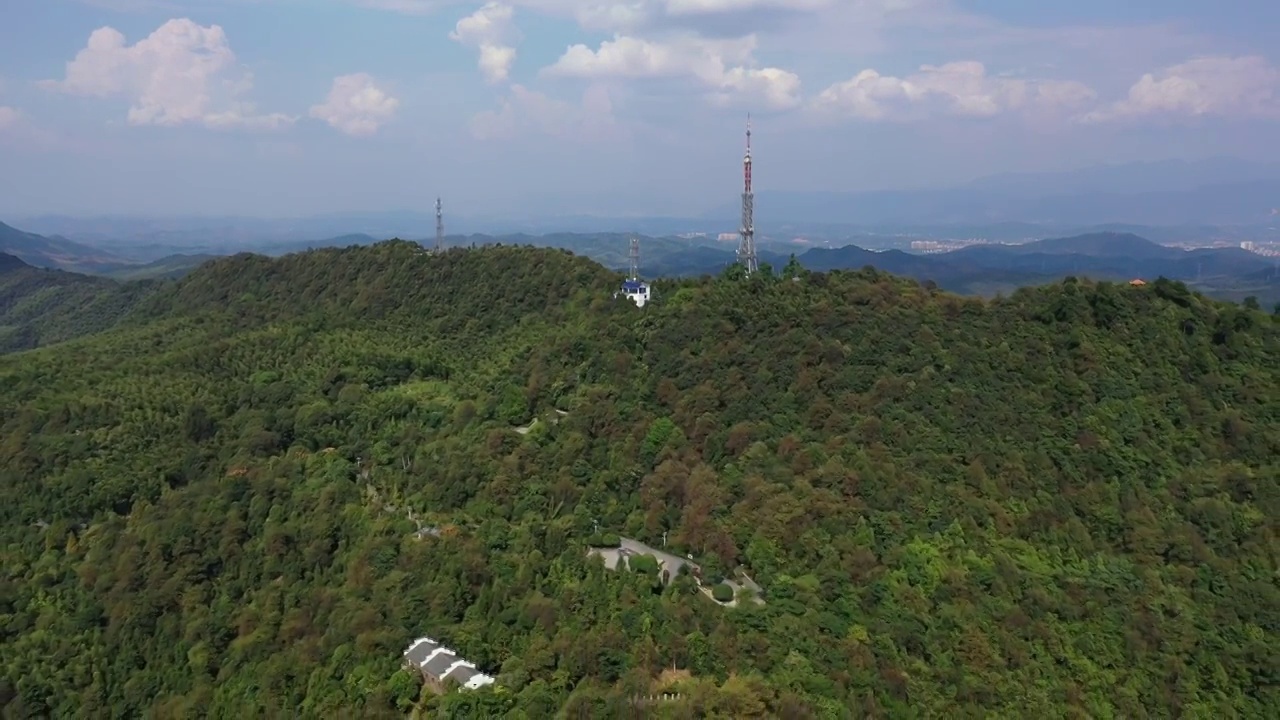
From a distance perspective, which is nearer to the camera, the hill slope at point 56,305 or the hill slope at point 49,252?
the hill slope at point 56,305

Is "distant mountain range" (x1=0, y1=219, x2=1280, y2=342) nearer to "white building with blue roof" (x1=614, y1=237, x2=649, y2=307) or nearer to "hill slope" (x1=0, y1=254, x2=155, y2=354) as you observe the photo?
"hill slope" (x1=0, y1=254, x2=155, y2=354)

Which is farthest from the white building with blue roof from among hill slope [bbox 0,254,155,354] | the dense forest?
hill slope [bbox 0,254,155,354]

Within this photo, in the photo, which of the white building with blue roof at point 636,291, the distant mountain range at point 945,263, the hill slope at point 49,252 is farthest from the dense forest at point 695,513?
the hill slope at point 49,252

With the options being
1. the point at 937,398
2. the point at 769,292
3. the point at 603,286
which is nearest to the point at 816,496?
the point at 937,398

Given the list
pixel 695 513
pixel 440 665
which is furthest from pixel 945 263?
pixel 440 665

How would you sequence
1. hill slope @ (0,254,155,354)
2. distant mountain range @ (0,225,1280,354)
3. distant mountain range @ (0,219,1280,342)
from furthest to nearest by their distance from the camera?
distant mountain range @ (0,219,1280,342) < distant mountain range @ (0,225,1280,354) < hill slope @ (0,254,155,354)

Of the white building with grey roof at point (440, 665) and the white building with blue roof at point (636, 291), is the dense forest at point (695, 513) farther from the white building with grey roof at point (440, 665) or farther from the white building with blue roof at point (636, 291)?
the white building with blue roof at point (636, 291)

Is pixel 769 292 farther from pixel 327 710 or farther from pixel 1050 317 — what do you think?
pixel 327 710
